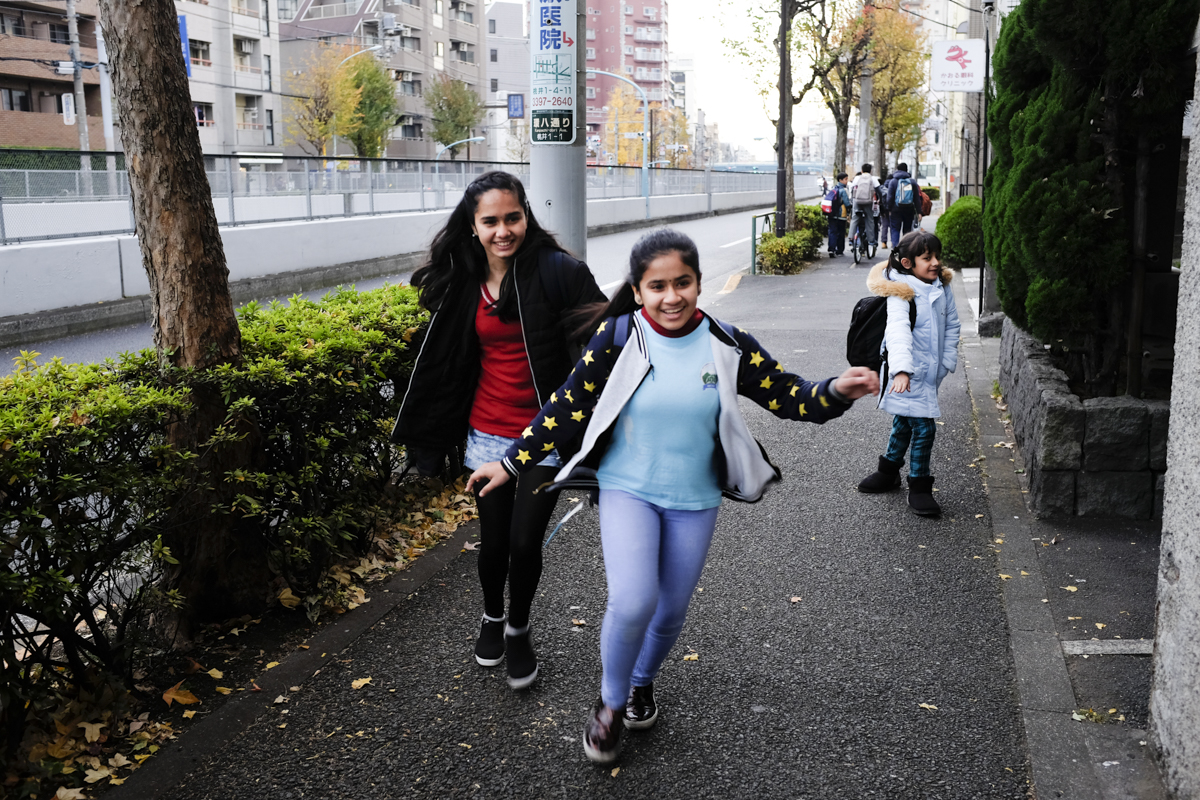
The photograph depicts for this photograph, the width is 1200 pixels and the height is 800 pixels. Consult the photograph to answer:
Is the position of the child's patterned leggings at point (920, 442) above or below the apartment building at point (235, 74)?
below

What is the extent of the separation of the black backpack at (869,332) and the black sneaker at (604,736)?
8.94 feet

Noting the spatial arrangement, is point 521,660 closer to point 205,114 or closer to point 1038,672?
point 1038,672

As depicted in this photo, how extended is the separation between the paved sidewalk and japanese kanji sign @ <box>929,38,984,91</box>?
10907mm

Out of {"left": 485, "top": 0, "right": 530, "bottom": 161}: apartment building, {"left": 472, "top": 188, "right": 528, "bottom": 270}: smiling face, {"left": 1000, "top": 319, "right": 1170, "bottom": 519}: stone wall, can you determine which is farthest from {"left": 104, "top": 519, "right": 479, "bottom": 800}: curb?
{"left": 485, "top": 0, "right": 530, "bottom": 161}: apartment building

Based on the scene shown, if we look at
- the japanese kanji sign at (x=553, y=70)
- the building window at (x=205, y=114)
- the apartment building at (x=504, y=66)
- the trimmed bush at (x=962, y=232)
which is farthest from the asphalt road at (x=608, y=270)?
the apartment building at (x=504, y=66)

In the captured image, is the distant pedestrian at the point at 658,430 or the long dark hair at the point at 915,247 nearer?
the distant pedestrian at the point at 658,430

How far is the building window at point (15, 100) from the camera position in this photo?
44188mm

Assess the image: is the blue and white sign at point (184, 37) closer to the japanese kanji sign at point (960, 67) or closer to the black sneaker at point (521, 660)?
the black sneaker at point (521, 660)

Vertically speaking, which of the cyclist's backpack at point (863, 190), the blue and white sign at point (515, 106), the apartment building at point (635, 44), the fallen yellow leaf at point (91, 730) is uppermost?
the apartment building at point (635, 44)

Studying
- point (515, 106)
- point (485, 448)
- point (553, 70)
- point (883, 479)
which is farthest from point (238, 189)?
point (515, 106)

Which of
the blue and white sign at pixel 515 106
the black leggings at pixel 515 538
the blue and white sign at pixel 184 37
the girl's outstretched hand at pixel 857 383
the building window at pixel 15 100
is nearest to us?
the girl's outstretched hand at pixel 857 383

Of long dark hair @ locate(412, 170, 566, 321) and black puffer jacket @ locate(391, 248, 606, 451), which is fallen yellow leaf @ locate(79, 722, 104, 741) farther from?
long dark hair @ locate(412, 170, 566, 321)

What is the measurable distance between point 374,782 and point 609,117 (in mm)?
108571

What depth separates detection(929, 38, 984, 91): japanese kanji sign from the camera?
15.0 m
